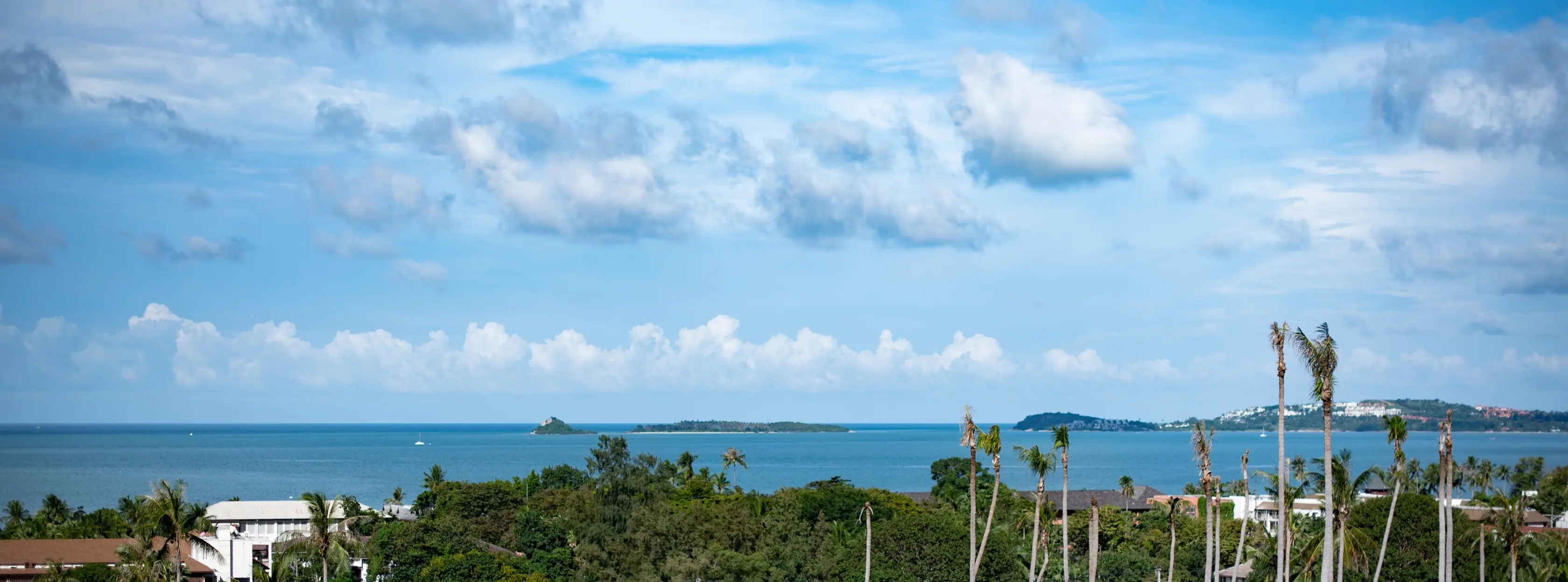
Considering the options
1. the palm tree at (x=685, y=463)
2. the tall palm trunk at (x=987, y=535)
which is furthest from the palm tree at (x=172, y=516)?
the palm tree at (x=685, y=463)

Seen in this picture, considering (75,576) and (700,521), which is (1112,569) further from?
(75,576)

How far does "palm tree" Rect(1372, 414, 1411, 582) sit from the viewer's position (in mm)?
43781

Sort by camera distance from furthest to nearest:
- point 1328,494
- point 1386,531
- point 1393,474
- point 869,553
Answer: point 869,553
point 1386,531
point 1393,474
point 1328,494

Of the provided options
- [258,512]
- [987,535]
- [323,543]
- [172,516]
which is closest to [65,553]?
[323,543]

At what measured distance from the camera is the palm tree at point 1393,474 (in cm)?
4378

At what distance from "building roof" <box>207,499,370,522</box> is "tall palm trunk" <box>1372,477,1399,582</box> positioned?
211 feet

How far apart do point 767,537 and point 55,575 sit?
103 feet

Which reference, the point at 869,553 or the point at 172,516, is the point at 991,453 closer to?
the point at 869,553

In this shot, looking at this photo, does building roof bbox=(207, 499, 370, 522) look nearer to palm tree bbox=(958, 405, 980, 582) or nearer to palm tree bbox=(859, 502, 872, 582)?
palm tree bbox=(859, 502, 872, 582)

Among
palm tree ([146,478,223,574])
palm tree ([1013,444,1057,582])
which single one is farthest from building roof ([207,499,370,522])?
palm tree ([1013,444,1057,582])

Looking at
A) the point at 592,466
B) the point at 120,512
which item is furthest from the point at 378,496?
the point at 592,466

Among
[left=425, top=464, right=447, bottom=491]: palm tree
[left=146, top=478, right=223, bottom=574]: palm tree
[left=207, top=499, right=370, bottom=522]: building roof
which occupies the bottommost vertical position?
[left=207, top=499, right=370, bottom=522]: building roof

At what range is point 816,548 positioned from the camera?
65562mm

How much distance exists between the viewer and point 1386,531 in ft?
188
